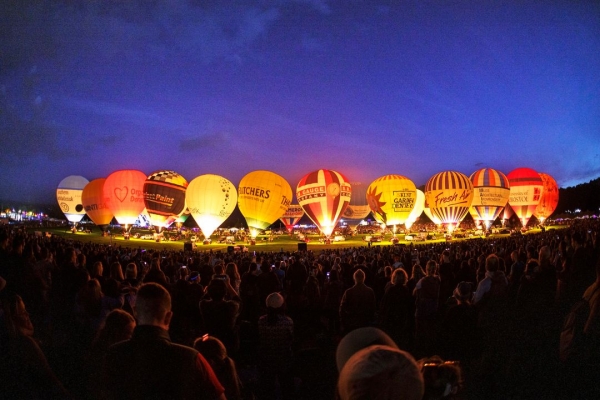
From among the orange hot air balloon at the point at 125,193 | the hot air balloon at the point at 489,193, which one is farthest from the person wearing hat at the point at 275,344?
the hot air balloon at the point at 489,193

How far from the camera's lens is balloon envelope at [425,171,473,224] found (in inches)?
1374

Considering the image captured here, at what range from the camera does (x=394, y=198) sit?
34562mm

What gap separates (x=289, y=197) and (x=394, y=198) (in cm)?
980

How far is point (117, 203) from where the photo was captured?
34531 millimetres

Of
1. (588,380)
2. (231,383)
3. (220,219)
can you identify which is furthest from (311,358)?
(220,219)

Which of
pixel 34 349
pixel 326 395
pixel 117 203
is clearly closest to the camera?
pixel 34 349

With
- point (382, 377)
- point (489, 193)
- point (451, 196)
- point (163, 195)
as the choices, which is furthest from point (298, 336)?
point (489, 193)

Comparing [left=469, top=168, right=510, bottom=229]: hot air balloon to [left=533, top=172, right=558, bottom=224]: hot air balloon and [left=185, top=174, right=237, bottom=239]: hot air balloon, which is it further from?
[left=185, top=174, right=237, bottom=239]: hot air balloon

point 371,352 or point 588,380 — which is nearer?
point 371,352

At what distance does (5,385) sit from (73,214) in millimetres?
51562

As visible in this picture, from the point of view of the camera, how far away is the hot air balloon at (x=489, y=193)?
38531 mm

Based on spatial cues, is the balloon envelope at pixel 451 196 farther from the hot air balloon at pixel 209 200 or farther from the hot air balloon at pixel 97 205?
the hot air balloon at pixel 97 205

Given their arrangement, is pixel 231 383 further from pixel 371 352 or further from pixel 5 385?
pixel 371 352

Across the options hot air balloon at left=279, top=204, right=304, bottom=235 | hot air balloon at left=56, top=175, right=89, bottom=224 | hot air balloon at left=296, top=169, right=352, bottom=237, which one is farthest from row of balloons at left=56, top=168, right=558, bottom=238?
hot air balloon at left=279, top=204, right=304, bottom=235
